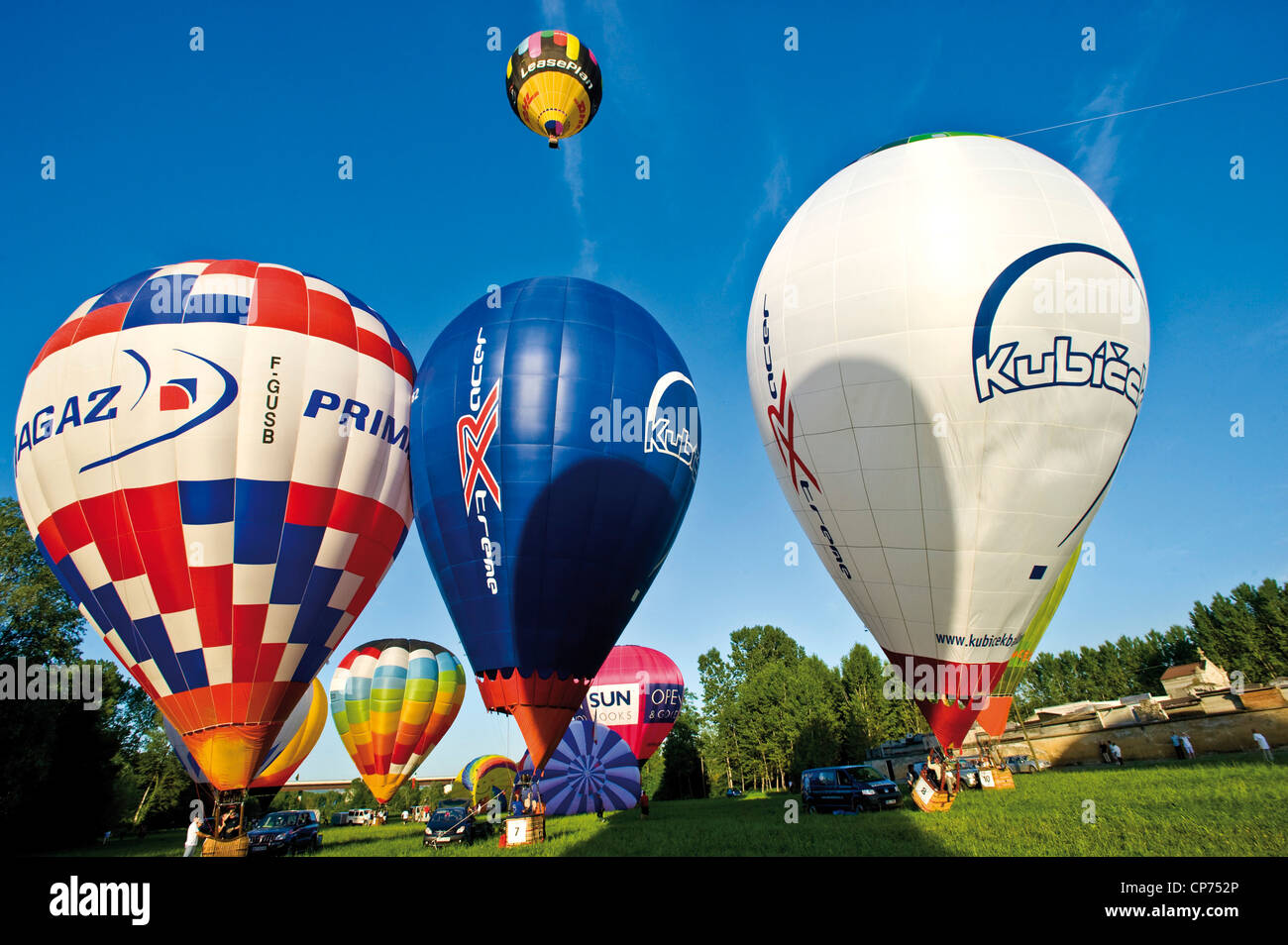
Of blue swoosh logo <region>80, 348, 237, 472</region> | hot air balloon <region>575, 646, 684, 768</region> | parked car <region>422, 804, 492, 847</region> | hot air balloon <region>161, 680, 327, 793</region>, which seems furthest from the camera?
hot air balloon <region>161, 680, 327, 793</region>

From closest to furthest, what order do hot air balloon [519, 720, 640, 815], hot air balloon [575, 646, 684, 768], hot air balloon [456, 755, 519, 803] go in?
hot air balloon [519, 720, 640, 815], hot air balloon [575, 646, 684, 768], hot air balloon [456, 755, 519, 803]

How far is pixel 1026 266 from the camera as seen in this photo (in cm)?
1141

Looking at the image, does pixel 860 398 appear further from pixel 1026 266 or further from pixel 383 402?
pixel 383 402

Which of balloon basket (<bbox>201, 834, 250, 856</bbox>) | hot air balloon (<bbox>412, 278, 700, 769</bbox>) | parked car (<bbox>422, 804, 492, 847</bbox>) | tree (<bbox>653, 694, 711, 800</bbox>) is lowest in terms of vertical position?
tree (<bbox>653, 694, 711, 800</bbox>)

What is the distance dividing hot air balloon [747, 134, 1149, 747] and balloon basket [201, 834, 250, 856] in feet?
40.1

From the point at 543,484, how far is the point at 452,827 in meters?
8.68

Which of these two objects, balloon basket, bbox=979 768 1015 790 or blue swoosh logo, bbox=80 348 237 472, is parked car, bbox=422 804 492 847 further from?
balloon basket, bbox=979 768 1015 790

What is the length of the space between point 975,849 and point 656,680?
2367cm

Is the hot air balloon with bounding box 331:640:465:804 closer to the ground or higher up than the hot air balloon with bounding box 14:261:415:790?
closer to the ground

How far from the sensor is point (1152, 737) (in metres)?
24.8

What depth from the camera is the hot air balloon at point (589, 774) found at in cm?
2423

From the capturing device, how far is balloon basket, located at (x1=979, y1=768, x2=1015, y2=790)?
17314mm

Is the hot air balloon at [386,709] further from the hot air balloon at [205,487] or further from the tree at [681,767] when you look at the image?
the tree at [681,767]

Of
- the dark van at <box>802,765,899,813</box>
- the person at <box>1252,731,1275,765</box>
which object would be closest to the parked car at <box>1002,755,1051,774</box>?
the person at <box>1252,731,1275,765</box>
